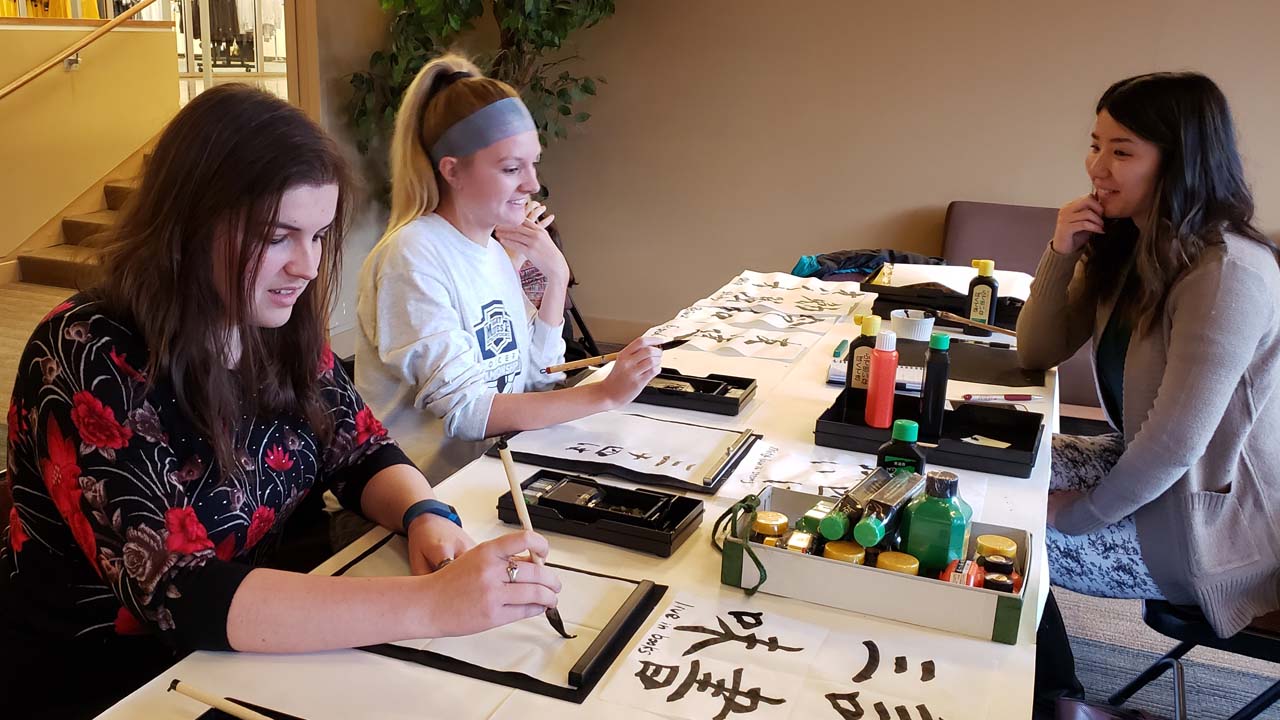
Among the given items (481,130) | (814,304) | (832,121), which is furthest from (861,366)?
(832,121)

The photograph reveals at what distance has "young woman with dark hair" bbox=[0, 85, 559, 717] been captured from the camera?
40.0 inches

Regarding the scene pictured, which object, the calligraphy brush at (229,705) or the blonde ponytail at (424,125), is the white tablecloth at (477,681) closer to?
the calligraphy brush at (229,705)

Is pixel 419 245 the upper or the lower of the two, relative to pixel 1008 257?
upper

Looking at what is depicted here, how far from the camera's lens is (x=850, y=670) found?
39.9 inches

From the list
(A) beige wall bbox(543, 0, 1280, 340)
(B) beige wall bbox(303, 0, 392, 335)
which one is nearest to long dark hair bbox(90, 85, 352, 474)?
(B) beige wall bbox(303, 0, 392, 335)

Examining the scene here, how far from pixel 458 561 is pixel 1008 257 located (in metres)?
3.61

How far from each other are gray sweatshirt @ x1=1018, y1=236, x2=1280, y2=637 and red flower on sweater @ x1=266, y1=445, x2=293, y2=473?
54.0 inches

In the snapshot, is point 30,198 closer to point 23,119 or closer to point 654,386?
point 23,119

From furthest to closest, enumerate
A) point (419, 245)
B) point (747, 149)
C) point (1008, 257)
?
point (747, 149) < point (1008, 257) < point (419, 245)

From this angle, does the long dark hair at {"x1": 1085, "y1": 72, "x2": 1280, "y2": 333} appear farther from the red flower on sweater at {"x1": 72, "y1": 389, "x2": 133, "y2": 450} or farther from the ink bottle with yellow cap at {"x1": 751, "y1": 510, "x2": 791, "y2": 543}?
the red flower on sweater at {"x1": 72, "y1": 389, "x2": 133, "y2": 450}

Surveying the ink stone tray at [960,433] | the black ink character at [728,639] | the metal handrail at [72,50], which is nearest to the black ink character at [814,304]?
the ink stone tray at [960,433]

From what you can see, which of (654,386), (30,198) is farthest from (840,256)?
(30,198)

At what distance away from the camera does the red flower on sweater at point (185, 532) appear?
3.41 feet

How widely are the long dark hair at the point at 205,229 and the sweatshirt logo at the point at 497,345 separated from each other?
2.44ft
